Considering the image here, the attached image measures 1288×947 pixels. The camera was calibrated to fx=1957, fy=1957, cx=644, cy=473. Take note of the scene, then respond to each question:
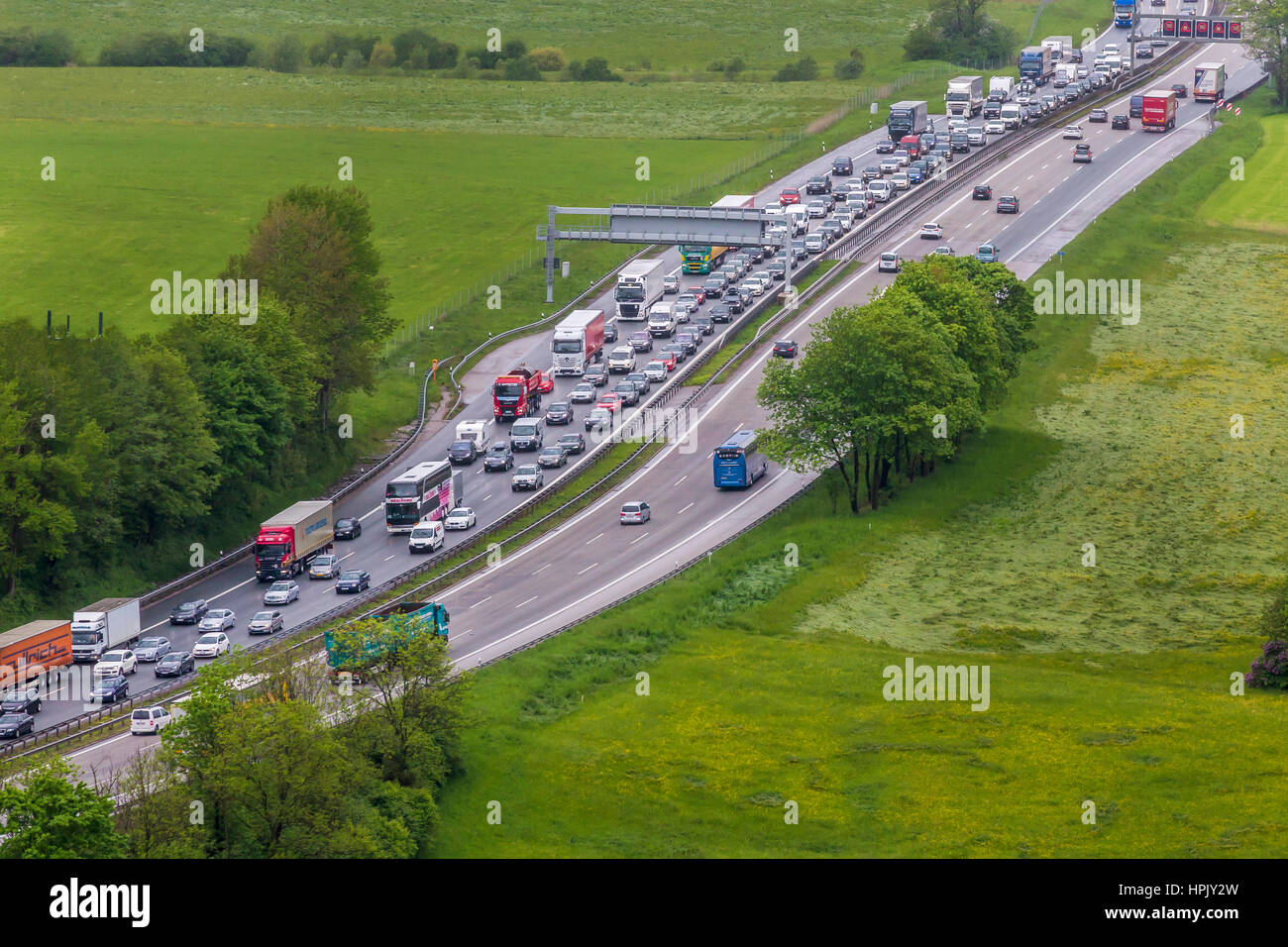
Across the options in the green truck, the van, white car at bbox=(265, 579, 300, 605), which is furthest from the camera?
the van

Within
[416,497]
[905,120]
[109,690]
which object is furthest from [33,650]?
[905,120]

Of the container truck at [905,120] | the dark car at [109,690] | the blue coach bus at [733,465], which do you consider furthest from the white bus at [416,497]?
the container truck at [905,120]

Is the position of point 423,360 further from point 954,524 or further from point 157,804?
point 157,804

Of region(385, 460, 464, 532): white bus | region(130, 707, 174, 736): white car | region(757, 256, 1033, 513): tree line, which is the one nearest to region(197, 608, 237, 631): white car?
region(130, 707, 174, 736): white car

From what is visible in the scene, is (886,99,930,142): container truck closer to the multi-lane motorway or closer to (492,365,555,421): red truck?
the multi-lane motorway

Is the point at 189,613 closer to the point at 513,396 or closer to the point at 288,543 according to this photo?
the point at 288,543

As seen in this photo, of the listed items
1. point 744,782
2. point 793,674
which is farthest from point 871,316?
point 744,782

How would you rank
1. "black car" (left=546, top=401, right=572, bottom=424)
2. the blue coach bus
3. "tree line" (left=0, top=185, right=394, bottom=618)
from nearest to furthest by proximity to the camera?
1. "tree line" (left=0, top=185, right=394, bottom=618)
2. the blue coach bus
3. "black car" (left=546, top=401, right=572, bottom=424)
